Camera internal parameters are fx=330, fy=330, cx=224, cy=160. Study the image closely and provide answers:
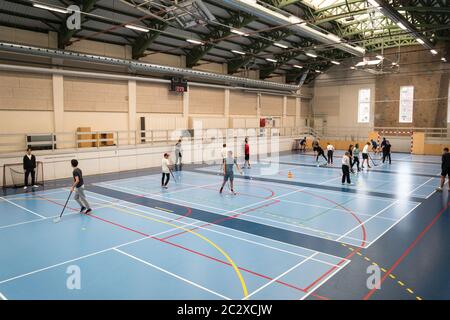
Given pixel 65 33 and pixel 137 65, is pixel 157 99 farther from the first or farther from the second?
pixel 65 33

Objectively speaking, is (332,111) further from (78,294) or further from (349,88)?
(78,294)

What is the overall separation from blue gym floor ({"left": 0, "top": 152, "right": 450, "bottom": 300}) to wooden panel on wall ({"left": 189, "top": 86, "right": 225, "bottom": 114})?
13518 mm

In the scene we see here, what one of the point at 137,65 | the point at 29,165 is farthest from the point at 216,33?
the point at 29,165

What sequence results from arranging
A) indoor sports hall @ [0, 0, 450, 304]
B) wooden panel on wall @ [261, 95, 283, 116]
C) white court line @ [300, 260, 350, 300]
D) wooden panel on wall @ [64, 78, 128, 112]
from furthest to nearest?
wooden panel on wall @ [261, 95, 283, 116], wooden panel on wall @ [64, 78, 128, 112], indoor sports hall @ [0, 0, 450, 304], white court line @ [300, 260, 350, 300]

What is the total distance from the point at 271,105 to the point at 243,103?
15.7ft

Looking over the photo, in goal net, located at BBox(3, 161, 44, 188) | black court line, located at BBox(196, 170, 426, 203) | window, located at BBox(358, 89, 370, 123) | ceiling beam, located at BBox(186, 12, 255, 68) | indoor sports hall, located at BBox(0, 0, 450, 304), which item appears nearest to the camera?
indoor sports hall, located at BBox(0, 0, 450, 304)

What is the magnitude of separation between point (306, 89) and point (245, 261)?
122ft

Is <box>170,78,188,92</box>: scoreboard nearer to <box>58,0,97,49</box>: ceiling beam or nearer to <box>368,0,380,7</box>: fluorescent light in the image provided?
<box>58,0,97,49</box>: ceiling beam

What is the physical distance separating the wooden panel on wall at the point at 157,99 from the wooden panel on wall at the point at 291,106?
54.1 ft

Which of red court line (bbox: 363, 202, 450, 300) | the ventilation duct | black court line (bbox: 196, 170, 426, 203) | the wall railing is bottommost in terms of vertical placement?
red court line (bbox: 363, 202, 450, 300)

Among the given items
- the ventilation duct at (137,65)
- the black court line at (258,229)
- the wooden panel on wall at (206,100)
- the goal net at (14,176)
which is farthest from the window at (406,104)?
the goal net at (14,176)

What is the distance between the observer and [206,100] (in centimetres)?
2916

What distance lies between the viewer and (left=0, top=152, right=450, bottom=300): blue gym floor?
6191 millimetres

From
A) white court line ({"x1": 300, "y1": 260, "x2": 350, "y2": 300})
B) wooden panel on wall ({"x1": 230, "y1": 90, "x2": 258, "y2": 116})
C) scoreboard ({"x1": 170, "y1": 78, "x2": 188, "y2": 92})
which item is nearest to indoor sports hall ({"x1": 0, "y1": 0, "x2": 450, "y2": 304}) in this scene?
white court line ({"x1": 300, "y1": 260, "x2": 350, "y2": 300})
